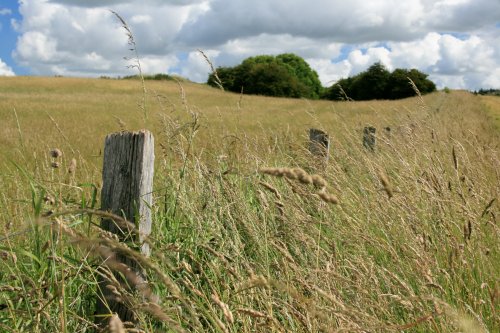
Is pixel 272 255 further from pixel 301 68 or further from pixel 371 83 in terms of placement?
pixel 301 68

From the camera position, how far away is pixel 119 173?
294 centimetres

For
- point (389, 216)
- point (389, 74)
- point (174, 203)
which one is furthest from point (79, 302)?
point (389, 74)

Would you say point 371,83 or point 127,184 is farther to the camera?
point 371,83

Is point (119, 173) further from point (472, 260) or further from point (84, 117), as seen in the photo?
point (84, 117)

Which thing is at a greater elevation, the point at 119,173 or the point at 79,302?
the point at 119,173

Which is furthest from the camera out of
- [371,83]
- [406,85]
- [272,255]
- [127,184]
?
[371,83]

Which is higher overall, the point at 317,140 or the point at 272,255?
the point at 317,140

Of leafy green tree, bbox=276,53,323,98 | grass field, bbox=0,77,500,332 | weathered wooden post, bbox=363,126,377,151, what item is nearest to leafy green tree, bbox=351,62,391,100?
leafy green tree, bbox=276,53,323,98

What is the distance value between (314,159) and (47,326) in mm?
2976

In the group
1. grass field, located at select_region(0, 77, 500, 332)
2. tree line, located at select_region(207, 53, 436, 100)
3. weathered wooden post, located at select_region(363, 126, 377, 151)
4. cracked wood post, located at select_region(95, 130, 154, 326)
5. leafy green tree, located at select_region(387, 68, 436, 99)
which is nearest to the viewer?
grass field, located at select_region(0, 77, 500, 332)

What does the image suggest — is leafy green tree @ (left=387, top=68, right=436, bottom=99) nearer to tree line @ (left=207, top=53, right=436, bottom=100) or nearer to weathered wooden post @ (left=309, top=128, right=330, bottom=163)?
tree line @ (left=207, top=53, right=436, bottom=100)

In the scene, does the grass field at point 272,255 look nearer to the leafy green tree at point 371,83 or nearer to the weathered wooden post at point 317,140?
the weathered wooden post at point 317,140

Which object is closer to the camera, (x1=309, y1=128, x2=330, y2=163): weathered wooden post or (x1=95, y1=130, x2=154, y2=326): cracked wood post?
(x1=95, y1=130, x2=154, y2=326): cracked wood post

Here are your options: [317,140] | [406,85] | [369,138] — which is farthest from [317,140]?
[406,85]
